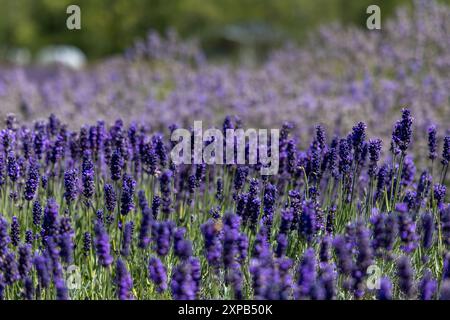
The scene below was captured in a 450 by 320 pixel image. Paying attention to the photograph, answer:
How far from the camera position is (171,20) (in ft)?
64.8

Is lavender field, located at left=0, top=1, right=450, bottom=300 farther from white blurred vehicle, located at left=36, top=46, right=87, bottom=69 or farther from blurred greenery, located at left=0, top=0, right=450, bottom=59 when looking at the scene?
white blurred vehicle, located at left=36, top=46, right=87, bottom=69

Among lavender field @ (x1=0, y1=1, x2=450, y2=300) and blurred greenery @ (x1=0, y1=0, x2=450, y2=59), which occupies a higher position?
blurred greenery @ (x1=0, y1=0, x2=450, y2=59)

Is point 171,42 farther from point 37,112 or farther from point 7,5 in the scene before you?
point 7,5

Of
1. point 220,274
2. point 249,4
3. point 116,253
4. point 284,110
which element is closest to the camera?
point 220,274

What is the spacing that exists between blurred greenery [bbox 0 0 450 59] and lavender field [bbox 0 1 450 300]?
1147 centimetres

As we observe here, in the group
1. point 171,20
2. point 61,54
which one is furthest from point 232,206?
point 61,54

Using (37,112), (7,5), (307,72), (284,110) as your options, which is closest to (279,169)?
(284,110)

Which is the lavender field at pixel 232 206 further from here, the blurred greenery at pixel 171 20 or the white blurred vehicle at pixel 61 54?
the white blurred vehicle at pixel 61 54

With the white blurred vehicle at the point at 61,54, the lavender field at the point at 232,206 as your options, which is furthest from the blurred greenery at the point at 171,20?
the lavender field at the point at 232,206

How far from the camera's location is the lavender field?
9.12 ft

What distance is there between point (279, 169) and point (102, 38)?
715 inches

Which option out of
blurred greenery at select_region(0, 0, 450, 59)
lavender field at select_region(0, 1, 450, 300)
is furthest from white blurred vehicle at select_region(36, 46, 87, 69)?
lavender field at select_region(0, 1, 450, 300)

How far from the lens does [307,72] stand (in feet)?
35.2

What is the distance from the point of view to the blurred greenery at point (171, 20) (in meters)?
19.6
